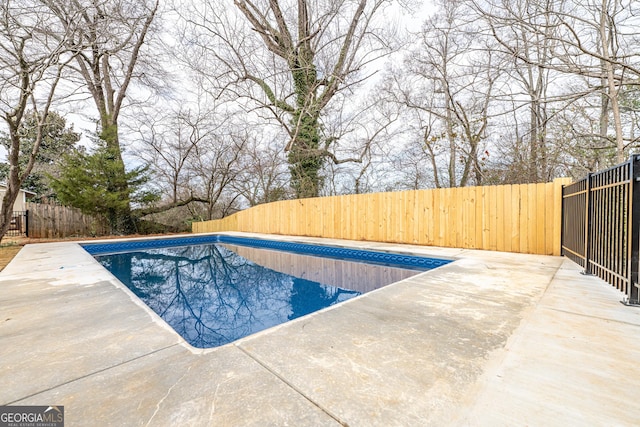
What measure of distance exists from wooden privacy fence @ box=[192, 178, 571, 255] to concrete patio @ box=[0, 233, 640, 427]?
102 inches

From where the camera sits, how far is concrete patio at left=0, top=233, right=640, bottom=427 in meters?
1.01

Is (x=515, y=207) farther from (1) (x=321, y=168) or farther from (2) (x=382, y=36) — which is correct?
(1) (x=321, y=168)

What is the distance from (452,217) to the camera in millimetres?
5570

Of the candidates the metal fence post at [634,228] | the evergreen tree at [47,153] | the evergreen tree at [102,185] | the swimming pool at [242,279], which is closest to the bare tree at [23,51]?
the swimming pool at [242,279]

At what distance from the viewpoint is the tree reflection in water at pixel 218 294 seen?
287 centimetres

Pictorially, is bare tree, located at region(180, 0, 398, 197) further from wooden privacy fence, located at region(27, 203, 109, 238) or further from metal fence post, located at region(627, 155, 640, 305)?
wooden privacy fence, located at region(27, 203, 109, 238)

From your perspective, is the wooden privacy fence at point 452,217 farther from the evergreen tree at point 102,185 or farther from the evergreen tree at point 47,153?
the evergreen tree at point 47,153

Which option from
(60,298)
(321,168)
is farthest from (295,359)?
(321,168)

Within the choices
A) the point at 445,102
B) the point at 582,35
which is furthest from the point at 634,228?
the point at 445,102

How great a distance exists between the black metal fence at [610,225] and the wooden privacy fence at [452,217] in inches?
34.0

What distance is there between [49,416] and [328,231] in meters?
7.01

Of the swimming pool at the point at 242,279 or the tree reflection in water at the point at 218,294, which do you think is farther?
the swimming pool at the point at 242,279

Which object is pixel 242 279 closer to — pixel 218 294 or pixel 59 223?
pixel 218 294

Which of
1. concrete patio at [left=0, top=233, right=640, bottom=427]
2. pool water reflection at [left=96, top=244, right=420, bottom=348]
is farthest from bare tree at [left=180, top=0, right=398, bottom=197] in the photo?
concrete patio at [left=0, top=233, right=640, bottom=427]
